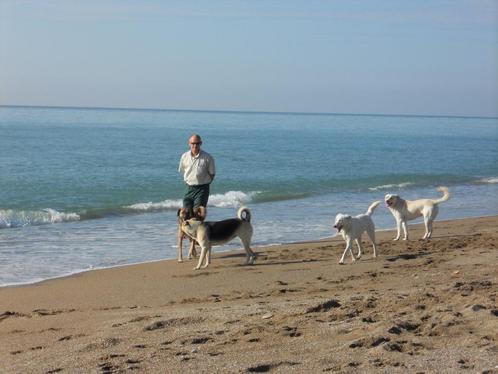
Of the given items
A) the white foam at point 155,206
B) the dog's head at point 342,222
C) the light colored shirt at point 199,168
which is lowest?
the white foam at point 155,206

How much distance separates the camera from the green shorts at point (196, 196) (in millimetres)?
11030

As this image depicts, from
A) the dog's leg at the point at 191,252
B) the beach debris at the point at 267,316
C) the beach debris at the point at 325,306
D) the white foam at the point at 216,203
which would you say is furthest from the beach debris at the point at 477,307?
the white foam at the point at 216,203

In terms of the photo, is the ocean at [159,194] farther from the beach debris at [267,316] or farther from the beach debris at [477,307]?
the beach debris at [477,307]

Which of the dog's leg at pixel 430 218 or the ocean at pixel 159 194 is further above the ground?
the dog's leg at pixel 430 218

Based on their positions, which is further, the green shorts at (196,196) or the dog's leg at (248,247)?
the green shorts at (196,196)

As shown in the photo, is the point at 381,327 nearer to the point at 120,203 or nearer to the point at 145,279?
the point at 145,279

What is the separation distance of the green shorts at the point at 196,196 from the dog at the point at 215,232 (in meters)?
0.36

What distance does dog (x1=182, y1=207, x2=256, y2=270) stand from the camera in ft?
34.7

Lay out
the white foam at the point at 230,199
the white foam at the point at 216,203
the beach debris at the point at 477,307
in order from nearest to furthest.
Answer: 1. the beach debris at the point at 477,307
2. the white foam at the point at 216,203
3. the white foam at the point at 230,199

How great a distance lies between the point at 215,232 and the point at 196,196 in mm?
760

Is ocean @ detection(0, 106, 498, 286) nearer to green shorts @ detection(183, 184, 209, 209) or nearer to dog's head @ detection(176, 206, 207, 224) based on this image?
dog's head @ detection(176, 206, 207, 224)

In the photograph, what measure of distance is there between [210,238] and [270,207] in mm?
9523

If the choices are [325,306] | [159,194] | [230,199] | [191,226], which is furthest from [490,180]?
[325,306]

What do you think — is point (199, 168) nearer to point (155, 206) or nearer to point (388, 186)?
point (155, 206)
